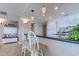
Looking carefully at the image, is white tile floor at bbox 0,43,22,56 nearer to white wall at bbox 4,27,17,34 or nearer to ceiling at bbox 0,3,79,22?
white wall at bbox 4,27,17,34

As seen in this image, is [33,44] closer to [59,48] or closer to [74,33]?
[59,48]

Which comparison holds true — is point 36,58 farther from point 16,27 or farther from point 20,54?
point 16,27

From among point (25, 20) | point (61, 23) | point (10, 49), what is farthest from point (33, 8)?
point (10, 49)

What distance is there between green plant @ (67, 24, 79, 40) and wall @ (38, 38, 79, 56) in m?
0.11

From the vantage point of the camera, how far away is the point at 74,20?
2055 mm

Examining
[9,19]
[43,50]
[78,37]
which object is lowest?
[43,50]

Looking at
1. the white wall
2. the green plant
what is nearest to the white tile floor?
the white wall

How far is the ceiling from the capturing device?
6.82 ft

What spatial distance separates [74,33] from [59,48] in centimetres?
34

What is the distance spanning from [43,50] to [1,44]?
0.69 m

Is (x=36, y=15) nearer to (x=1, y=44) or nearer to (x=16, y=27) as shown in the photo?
(x=16, y=27)

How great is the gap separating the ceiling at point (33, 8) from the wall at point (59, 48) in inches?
15.6

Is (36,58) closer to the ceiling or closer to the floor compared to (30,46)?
closer to the floor

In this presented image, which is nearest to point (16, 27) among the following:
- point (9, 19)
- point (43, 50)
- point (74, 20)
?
point (9, 19)
